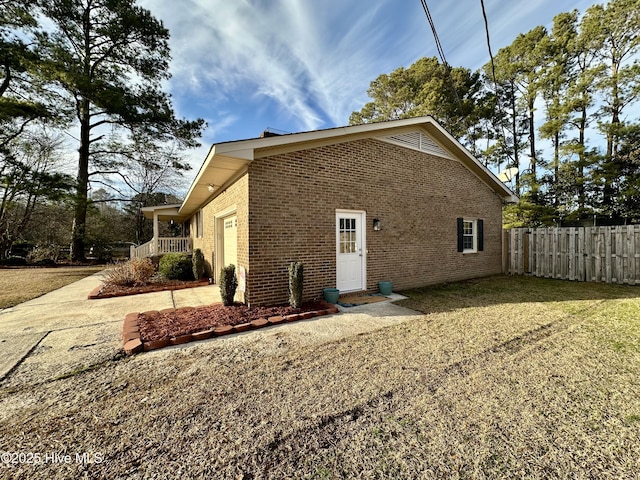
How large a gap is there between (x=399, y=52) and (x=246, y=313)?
22.1ft

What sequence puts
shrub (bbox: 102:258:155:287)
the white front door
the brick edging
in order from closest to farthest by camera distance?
the brick edging < the white front door < shrub (bbox: 102:258:155:287)

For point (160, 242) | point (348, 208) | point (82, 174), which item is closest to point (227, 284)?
point (348, 208)

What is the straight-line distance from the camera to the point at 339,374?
3.02 meters

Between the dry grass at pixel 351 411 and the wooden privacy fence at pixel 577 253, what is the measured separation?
6.36 metres

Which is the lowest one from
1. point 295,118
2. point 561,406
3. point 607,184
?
point 561,406

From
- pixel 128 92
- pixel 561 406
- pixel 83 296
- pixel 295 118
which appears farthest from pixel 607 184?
pixel 128 92

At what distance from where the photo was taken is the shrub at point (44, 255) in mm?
16750

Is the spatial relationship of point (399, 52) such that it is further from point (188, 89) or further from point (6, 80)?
point (6, 80)

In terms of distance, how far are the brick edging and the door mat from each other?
67cm

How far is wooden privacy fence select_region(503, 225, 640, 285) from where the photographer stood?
8266 millimetres

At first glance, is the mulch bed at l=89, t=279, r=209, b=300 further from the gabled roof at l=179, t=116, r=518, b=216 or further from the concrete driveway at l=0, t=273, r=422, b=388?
the gabled roof at l=179, t=116, r=518, b=216

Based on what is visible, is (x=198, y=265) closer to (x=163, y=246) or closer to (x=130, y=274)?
(x=130, y=274)

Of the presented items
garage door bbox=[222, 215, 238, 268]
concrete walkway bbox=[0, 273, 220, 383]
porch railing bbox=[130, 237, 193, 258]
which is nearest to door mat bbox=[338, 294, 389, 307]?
garage door bbox=[222, 215, 238, 268]

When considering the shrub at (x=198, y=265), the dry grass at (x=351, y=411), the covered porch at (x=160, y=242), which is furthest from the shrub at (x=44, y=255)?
the dry grass at (x=351, y=411)
